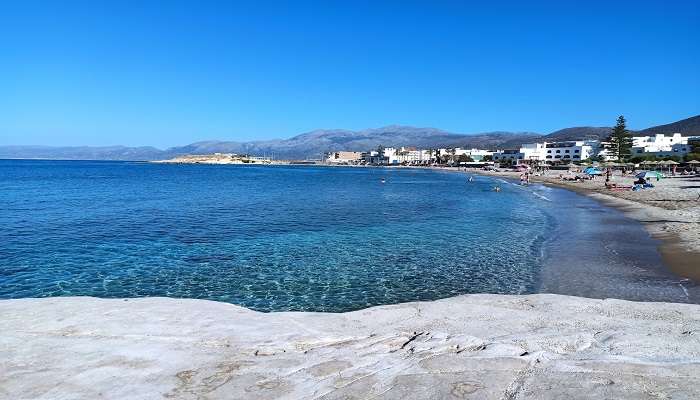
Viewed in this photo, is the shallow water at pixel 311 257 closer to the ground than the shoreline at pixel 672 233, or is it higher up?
closer to the ground

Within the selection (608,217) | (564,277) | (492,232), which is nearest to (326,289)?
(564,277)

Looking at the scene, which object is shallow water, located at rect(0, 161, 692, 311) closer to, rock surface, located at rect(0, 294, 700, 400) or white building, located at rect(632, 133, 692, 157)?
rock surface, located at rect(0, 294, 700, 400)

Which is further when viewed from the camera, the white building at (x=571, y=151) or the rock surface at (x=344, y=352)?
the white building at (x=571, y=151)

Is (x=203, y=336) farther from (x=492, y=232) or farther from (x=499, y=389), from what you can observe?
(x=492, y=232)

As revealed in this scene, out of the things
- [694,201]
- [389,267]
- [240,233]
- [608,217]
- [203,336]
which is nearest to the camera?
[203,336]

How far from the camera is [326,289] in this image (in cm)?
1524

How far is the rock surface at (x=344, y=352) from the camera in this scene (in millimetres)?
6559

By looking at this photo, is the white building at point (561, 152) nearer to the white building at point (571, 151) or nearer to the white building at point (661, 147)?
the white building at point (571, 151)

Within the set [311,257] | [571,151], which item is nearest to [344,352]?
[311,257]

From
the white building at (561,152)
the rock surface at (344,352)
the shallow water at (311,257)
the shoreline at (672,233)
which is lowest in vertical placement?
the shallow water at (311,257)

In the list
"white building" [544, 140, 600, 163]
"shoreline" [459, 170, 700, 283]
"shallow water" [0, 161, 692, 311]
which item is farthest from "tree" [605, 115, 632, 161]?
"shallow water" [0, 161, 692, 311]

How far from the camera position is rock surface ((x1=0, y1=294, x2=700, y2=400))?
21.5 feet

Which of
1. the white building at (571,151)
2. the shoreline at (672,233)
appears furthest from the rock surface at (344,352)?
the white building at (571,151)

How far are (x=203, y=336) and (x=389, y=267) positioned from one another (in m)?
10.6
